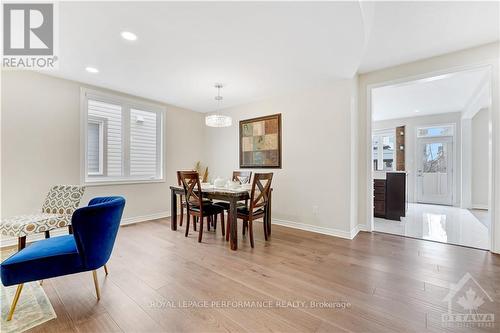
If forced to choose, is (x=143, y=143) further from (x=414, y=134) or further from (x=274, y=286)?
(x=414, y=134)

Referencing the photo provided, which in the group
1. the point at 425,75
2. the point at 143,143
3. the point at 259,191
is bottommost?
the point at 259,191

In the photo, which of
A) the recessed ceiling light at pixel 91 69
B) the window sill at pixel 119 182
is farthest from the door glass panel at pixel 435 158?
the recessed ceiling light at pixel 91 69

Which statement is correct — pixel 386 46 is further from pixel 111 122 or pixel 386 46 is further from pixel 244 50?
pixel 111 122

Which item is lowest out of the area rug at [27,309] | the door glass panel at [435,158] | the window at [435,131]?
the area rug at [27,309]

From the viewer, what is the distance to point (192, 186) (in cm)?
321

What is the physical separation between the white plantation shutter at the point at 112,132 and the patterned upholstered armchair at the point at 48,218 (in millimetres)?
1062

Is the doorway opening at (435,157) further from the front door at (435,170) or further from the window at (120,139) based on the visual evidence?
the window at (120,139)

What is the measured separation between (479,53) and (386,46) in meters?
1.19

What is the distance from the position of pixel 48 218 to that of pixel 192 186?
1669 mm

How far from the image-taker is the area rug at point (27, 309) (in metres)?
1.46

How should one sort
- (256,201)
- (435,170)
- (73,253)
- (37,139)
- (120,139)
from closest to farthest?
(73,253) → (256,201) → (37,139) → (120,139) → (435,170)

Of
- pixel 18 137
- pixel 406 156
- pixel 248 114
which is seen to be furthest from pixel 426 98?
pixel 18 137

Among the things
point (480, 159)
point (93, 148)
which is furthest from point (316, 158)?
point (480, 159)

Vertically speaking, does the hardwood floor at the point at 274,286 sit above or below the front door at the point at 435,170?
below
